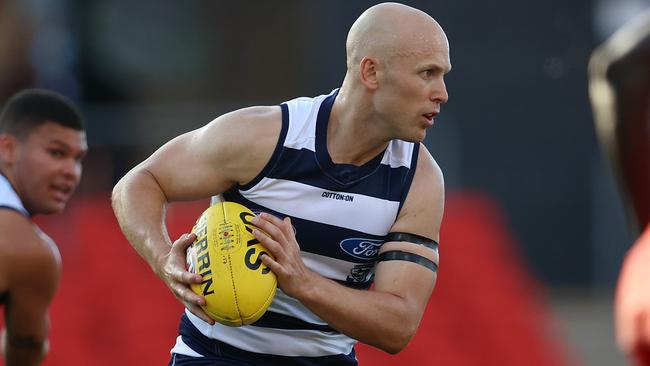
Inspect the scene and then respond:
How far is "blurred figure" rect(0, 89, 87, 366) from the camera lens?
5.83 meters

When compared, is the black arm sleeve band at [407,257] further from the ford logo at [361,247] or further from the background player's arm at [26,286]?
the background player's arm at [26,286]

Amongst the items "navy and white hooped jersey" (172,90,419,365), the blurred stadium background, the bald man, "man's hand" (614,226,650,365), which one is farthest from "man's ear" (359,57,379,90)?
the blurred stadium background

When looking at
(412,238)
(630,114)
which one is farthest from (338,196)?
(630,114)

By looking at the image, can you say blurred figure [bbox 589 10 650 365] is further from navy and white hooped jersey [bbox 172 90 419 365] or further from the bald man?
navy and white hooped jersey [bbox 172 90 419 365]

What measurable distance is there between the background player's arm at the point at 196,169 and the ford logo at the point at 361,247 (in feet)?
1.59

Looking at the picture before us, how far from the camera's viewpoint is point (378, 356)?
10242mm

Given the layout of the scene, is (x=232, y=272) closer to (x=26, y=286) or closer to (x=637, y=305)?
(x=26, y=286)

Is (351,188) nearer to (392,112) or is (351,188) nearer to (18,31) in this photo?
(392,112)

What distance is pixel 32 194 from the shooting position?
20.0 feet

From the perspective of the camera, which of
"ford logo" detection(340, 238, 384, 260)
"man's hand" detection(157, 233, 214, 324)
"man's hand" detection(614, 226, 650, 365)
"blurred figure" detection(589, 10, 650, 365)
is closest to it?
"man's hand" detection(614, 226, 650, 365)

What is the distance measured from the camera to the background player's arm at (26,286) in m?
5.77

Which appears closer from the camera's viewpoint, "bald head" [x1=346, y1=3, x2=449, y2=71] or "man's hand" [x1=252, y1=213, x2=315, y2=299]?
"man's hand" [x1=252, y1=213, x2=315, y2=299]

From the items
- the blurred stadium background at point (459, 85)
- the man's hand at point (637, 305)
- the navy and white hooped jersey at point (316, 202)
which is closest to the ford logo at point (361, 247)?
the navy and white hooped jersey at point (316, 202)

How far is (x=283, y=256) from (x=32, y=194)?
1.81 meters
